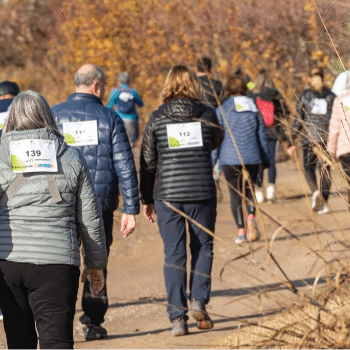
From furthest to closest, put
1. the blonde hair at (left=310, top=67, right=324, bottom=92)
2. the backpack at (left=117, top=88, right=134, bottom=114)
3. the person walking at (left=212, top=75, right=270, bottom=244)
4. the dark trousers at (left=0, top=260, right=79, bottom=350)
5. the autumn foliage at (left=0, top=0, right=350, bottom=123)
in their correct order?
1. the autumn foliage at (left=0, top=0, right=350, bottom=123)
2. the backpack at (left=117, top=88, right=134, bottom=114)
3. the blonde hair at (left=310, top=67, right=324, bottom=92)
4. the person walking at (left=212, top=75, right=270, bottom=244)
5. the dark trousers at (left=0, top=260, right=79, bottom=350)

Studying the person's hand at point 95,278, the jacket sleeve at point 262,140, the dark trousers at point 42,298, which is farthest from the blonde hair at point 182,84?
the jacket sleeve at point 262,140

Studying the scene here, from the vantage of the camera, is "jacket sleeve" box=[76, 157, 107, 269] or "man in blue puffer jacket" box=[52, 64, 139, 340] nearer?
"jacket sleeve" box=[76, 157, 107, 269]

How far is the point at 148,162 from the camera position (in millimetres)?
6562

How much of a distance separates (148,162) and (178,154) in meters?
0.25

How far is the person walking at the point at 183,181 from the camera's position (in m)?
6.40

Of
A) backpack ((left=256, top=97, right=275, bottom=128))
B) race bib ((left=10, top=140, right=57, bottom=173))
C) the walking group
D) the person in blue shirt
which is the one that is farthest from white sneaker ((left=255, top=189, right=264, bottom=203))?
race bib ((left=10, top=140, right=57, bottom=173))

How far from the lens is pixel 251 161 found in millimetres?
9727

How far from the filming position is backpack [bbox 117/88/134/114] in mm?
11711

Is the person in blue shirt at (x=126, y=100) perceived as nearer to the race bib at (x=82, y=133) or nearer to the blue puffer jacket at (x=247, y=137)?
the blue puffer jacket at (x=247, y=137)

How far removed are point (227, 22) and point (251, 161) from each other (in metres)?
9.42

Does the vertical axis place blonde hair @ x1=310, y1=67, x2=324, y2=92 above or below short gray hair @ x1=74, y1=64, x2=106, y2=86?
below

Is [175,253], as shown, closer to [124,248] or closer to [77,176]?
[77,176]

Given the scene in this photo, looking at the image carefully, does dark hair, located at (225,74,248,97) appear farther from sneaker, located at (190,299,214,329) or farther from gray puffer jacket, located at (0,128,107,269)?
gray puffer jacket, located at (0,128,107,269)

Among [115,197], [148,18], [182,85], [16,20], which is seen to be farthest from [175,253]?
[16,20]
